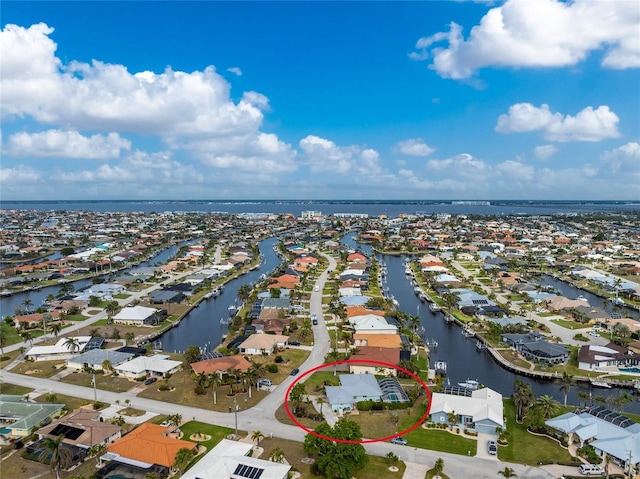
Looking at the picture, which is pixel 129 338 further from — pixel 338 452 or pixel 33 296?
pixel 33 296

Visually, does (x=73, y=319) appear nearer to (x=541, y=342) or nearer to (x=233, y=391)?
(x=233, y=391)

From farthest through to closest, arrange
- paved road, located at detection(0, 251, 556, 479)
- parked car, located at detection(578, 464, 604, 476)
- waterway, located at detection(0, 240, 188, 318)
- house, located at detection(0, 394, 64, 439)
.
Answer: waterway, located at detection(0, 240, 188, 318)
house, located at detection(0, 394, 64, 439)
paved road, located at detection(0, 251, 556, 479)
parked car, located at detection(578, 464, 604, 476)

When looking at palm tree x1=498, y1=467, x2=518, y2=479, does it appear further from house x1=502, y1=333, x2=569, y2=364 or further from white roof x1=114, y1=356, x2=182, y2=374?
white roof x1=114, y1=356, x2=182, y2=374

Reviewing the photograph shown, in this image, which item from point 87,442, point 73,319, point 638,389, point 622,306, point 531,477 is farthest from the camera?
point 622,306

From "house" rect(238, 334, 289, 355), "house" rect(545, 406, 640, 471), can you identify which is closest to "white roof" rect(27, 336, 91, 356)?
"house" rect(238, 334, 289, 355)

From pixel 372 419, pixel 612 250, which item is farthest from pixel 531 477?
pixel 612 250
